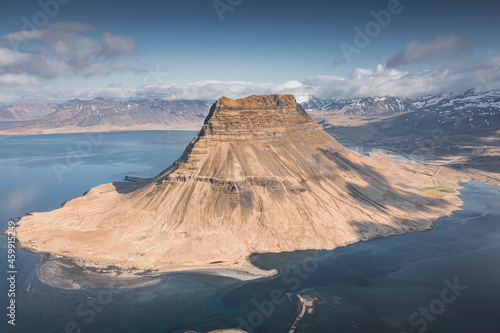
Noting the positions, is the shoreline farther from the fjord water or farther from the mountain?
the fjord water

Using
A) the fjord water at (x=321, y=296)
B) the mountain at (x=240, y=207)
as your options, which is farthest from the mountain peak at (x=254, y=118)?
the fjord water at (x=321, y=296)

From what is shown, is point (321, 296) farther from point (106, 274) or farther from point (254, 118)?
point (254, 118)

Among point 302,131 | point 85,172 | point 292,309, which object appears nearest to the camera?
point 292,309

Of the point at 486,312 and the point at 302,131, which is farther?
the point at 302,131

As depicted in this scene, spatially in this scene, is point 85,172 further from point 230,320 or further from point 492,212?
point 492,212

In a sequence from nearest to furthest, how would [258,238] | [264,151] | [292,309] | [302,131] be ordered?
1. [292,309]
2. [258,238]
3. [264,151]
4. [302,131]

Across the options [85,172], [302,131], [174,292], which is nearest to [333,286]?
[174,292]

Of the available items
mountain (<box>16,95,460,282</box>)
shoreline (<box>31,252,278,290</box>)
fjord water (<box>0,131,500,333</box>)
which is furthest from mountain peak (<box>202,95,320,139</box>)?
shoreline (<box>31,252,278,290</box>)

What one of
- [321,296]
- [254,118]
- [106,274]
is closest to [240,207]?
[321,296]

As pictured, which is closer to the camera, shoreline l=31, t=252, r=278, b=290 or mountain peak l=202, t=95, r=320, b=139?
shoreline l=31, t=252, r=278, b=290
